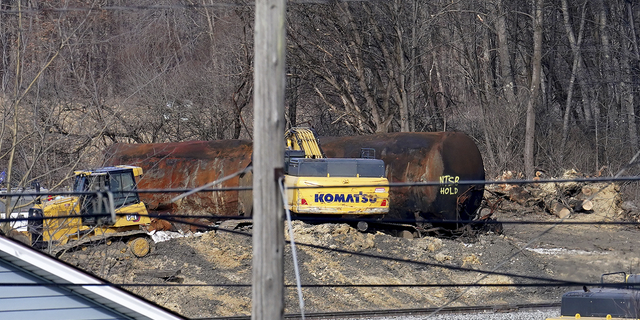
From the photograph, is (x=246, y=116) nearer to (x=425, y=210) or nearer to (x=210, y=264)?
(x=425, y=210)

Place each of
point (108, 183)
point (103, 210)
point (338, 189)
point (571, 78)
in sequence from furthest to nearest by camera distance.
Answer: point (571, 78) < point (338, 189) < point (108, 183) < point (103, 210)

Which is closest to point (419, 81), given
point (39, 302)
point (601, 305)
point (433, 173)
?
point (433, 173)

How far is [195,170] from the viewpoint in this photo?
66.0ft

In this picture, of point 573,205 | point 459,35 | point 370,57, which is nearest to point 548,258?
point 573,205

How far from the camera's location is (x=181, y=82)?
32.5 m

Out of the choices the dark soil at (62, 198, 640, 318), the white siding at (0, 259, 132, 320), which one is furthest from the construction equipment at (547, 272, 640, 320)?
the white siding at (0, 259, 132, 320)

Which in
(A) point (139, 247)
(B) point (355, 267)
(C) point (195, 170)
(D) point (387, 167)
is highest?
(C) point (195, 170)

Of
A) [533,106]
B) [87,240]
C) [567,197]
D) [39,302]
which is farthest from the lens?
[533,106]

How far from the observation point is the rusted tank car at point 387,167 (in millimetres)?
17906

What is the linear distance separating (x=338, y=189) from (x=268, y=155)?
457 inches

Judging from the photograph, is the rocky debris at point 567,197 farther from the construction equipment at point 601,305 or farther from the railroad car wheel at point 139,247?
the construction equipment at point 601,305

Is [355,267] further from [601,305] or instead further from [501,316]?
[601,305]

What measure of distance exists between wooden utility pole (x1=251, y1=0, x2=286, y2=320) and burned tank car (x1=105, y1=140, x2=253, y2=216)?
13.8m

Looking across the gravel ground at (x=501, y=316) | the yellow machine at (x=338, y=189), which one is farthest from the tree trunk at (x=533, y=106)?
the gravel ground at (x=501, y=316)
